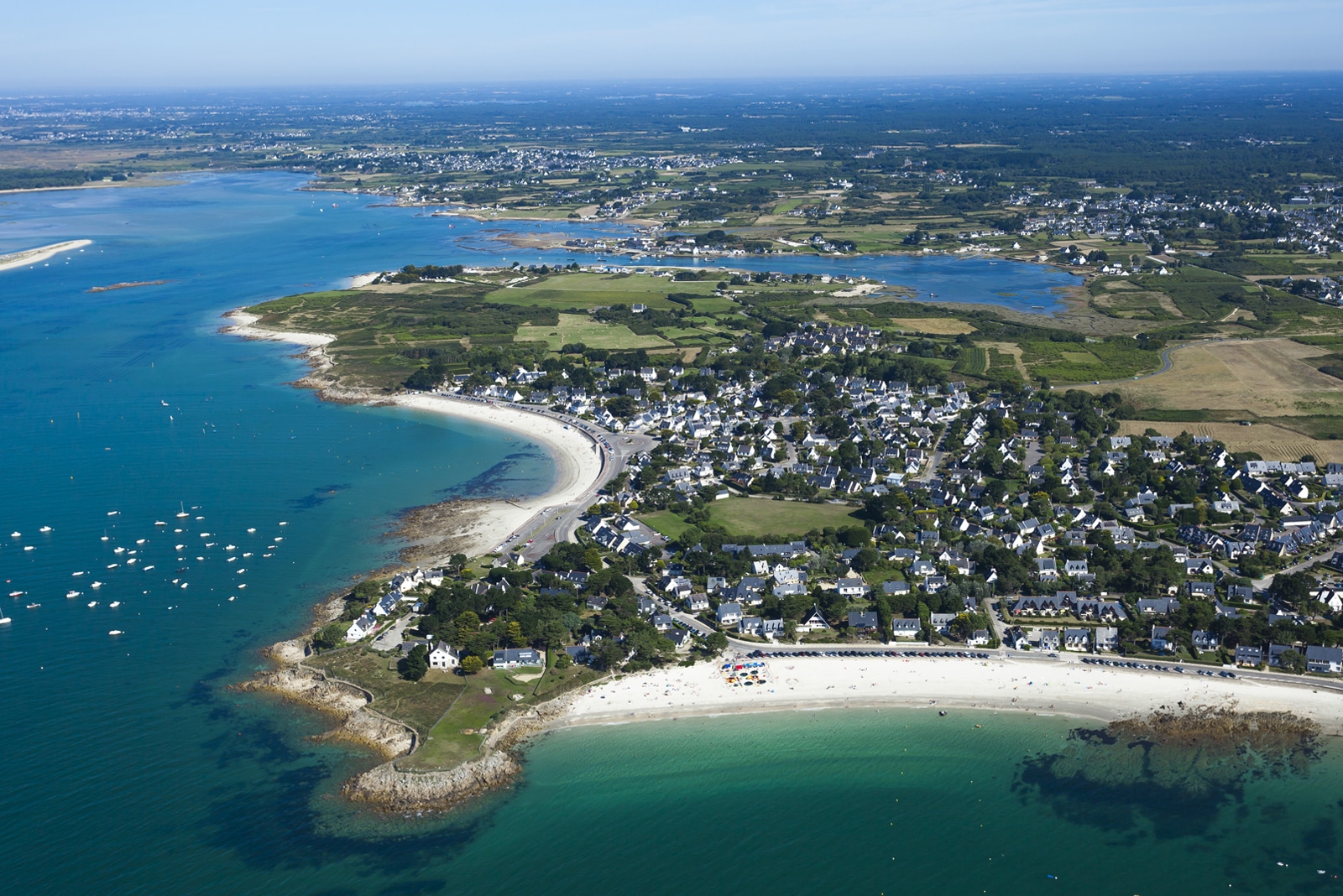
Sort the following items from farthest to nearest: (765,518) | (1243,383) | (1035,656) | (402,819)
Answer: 1. (1243,383)
2. (765,518)
3. (1035,656)
4. (402,819)

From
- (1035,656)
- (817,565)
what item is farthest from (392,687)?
(1035,656)

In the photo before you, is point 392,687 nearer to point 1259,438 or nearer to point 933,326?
point 1259,438

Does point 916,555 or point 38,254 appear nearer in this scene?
point 916,555

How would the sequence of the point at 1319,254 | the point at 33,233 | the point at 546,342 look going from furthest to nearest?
1. the point at 33,233
2. the point at 1319,254
3. the point at 546,342

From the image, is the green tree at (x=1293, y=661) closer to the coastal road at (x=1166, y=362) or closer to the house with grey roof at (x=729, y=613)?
the house with grey roof at (x=729, y=613)

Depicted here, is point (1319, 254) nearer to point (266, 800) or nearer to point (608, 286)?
point (608, 286)

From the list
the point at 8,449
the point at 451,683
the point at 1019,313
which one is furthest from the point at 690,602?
the point at 1019,313

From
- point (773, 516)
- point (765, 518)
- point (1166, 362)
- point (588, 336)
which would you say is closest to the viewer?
point (765, 518)

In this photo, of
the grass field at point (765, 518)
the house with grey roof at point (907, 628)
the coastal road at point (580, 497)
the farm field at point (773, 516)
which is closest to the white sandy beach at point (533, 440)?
the coastal road at point (580, 497)
